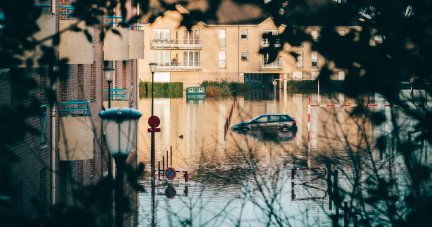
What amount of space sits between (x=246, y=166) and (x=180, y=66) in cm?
A: 5548

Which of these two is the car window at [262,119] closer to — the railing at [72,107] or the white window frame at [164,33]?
the railing at [72,107]

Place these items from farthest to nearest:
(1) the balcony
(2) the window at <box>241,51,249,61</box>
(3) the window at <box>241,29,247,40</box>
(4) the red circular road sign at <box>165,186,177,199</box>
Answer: (2) the window at <box>241,51,249,61</box>
(3) the window at <box>241,29,247,40</box>
(4) the red circular road sign at <box>165,186,177,199</box>
(1) the balcony

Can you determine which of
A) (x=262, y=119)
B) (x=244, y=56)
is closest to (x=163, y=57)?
(x=244, y=56)

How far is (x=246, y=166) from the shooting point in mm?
21516

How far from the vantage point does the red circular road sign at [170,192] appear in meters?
16.6

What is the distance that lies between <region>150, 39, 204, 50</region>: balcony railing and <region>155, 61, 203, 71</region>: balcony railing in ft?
6.96

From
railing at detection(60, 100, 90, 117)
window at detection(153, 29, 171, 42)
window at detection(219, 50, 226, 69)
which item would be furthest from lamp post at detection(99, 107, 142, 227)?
window at detection(219, 50, 226, 69)

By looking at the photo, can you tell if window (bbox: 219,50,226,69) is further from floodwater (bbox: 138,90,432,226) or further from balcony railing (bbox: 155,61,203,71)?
floodwater (bbox: 138,90,432,226)

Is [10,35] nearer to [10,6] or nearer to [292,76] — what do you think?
Result: [10,6]

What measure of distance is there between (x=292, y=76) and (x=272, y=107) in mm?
32711

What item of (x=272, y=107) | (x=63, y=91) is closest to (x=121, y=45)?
(x=63, y=91)

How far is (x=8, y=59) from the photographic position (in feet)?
16.2

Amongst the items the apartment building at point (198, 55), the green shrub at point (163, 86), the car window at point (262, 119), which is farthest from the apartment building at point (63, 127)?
the apartment building at point (198, 55)

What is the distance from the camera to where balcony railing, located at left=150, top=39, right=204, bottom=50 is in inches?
2940
